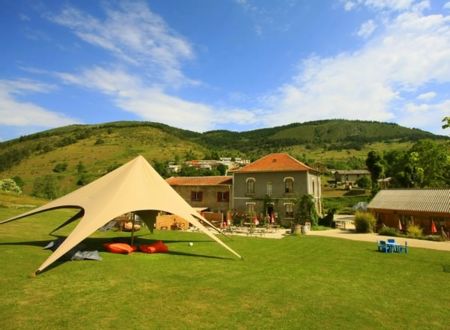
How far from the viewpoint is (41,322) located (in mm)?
5570

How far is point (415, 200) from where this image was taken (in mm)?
22031

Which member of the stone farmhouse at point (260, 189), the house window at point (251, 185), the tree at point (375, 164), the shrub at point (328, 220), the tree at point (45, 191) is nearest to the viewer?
the shrub at point (328, 220)

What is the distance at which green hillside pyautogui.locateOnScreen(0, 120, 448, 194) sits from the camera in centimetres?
7031

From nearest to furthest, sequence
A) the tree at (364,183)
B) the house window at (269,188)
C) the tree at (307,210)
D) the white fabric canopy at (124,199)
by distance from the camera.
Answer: the white fabric canopy at (124,199), the tree at (307,210), the house window at (269,188), the tree at (364,183)

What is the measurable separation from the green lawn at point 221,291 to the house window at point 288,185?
14.7 m

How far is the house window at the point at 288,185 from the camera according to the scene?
90.3 feet

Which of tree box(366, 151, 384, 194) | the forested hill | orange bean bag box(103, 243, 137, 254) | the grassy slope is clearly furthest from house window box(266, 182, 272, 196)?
the forested hill

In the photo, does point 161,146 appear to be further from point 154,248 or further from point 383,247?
point 383,247

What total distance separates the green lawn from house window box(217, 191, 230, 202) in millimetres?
17218

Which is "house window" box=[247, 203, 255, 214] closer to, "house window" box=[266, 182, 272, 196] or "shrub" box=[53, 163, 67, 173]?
"house window" box=[266, 182, 272, 196]

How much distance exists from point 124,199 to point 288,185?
1836 cm

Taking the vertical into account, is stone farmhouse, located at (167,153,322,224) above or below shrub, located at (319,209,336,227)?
above

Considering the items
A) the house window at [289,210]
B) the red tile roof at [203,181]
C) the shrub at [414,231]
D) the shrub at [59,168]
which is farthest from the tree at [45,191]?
the shrub at [414,231]

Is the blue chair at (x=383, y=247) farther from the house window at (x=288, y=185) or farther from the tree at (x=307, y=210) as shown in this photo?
the house window at (x=288, y=185)
